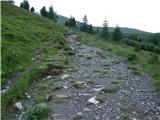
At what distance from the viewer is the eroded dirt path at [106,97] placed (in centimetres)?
1498

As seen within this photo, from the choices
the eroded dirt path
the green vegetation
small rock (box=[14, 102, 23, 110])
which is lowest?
small rock (box=[14, 102, 23, 110])

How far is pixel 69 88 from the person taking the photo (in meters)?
19.1

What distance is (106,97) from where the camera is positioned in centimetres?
1734

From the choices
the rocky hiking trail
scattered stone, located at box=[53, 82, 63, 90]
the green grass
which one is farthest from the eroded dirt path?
the green grass

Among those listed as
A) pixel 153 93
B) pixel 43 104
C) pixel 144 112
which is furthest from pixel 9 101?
pixel 153 93

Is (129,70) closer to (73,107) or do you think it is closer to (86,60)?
(86,60)

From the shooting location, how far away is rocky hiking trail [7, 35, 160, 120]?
49.3 feet

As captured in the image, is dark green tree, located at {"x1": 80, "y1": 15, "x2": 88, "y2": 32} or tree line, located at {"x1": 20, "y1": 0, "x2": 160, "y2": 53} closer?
tree line, located at {"x1": 20, "y1": 0, "x2": 160, "y2": 53}

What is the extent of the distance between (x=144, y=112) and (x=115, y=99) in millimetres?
2214

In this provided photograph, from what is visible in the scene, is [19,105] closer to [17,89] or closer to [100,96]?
[17,89]

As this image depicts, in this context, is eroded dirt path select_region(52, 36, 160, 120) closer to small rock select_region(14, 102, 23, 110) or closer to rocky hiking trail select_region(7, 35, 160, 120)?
rocky hiking trail select_region(7, 35, 160, 120)

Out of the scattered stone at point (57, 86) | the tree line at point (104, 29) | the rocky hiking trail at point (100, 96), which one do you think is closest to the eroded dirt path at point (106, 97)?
the rocky hiking trail at point (100, 96)

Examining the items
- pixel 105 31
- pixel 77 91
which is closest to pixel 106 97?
pixel 77 91

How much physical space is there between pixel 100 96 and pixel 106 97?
36 cm
